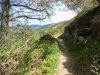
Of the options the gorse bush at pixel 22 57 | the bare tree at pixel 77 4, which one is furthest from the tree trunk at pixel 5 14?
the bare tree at pixel 77 4

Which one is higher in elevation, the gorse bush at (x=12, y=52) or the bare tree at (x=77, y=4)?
the bare tree at (x=77, y=4)

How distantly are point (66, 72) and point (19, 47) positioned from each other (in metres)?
3.18

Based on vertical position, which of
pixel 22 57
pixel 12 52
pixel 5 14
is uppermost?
pixel 5 14

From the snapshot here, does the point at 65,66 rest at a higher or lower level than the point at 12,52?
lower

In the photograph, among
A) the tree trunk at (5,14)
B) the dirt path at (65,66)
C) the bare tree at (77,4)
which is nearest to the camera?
the dirt path at (65,66)

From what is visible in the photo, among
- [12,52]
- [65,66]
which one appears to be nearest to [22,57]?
[12,52]

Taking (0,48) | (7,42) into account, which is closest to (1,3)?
(7,42)

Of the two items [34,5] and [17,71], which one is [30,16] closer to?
[34,5]

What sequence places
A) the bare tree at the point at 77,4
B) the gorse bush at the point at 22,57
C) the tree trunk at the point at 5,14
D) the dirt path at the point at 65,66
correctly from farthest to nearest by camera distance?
the bare tree at the point at 77,4 < the tree trunk at the point at 5,14 < the dirt path at the point at 65,66 < the gorse bush at the point at 22,57

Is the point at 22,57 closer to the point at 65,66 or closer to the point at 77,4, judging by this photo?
the point at 65,66

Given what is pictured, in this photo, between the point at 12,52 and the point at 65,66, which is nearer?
the point at 12,52

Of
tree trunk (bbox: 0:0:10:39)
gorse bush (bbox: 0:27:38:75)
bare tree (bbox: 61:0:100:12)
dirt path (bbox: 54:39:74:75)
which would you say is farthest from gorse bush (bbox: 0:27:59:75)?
bare tree (bbox: 61:0:100:12)

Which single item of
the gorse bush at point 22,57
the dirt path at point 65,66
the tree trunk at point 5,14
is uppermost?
→ the tree trunk at point 5,14

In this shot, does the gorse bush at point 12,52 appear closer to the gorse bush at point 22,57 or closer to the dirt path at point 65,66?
the gorse bush at point 22,57
